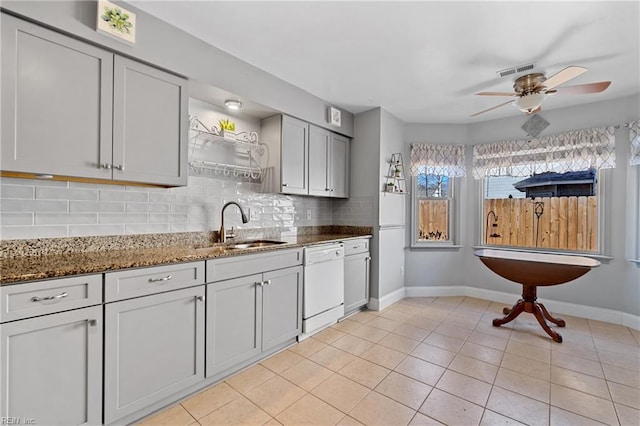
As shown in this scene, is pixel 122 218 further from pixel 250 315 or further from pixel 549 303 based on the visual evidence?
pixel 549 303

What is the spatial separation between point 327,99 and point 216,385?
117 inches

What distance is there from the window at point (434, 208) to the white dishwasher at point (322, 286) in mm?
1689

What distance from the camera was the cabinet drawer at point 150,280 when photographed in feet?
4.84

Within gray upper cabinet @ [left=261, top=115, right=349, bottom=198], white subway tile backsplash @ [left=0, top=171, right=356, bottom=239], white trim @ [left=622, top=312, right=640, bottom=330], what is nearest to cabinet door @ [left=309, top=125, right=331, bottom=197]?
gray upper cabinet @ [left=261, top=115, right=349, bottom=198]

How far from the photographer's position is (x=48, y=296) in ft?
4.23

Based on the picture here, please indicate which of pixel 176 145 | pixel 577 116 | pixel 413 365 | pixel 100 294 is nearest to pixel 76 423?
pixel 100 294

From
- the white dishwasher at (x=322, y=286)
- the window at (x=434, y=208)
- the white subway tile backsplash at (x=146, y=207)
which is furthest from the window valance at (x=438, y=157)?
the white subway tile backsplash at (x=146, y=207)

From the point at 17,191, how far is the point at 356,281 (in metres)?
2.92

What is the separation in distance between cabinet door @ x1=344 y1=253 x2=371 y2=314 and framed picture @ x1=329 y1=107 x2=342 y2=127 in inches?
63.4

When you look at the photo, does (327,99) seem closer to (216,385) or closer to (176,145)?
(176,145)

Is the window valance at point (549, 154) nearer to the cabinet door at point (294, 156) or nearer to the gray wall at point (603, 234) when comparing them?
the gray wall at point (603, 234)

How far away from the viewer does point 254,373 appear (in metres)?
2.14

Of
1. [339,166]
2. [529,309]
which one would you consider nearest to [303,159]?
[339,166]

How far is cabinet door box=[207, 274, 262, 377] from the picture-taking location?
1922 mm
